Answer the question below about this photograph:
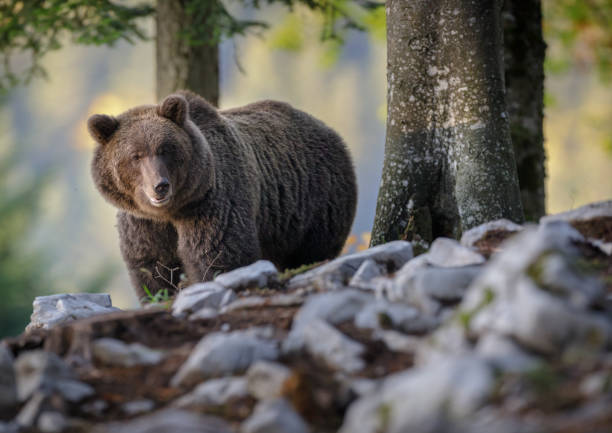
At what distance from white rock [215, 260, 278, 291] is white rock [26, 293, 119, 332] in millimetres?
1228

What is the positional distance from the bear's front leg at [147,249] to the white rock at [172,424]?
346 centimetres

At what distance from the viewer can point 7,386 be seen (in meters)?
2.71

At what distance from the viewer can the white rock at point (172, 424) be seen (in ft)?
7.18

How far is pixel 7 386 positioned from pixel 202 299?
47.9 inches

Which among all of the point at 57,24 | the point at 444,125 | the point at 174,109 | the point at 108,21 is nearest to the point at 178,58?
the point at 108,21

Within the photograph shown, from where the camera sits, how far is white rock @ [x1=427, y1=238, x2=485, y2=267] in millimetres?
3443

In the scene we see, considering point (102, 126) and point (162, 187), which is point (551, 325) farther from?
point (102, 126)

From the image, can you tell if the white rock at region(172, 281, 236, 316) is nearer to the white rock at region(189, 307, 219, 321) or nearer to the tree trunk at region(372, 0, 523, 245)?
the white rock at region(189, 307, 219, 321)

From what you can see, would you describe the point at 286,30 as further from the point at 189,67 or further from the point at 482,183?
the point at 482,183

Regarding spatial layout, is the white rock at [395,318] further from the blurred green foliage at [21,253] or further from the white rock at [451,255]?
the blurred green foliage at [21,253]

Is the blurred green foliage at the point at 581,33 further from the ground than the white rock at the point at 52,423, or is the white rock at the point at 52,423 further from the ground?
the blurred green foliage at the point at 581,33

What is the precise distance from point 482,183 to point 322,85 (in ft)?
138

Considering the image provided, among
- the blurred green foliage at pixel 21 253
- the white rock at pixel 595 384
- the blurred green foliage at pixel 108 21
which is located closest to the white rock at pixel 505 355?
the white rock at pixel 595 384

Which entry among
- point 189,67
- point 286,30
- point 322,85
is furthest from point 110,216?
point 189,67
